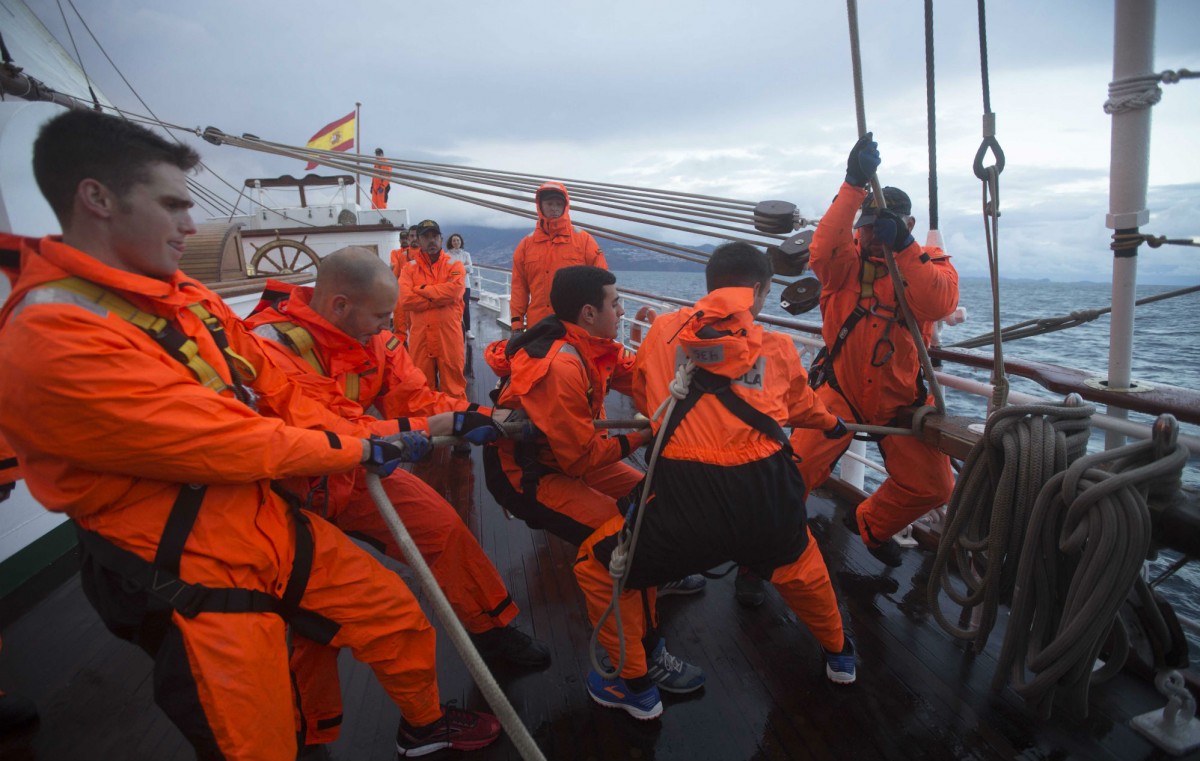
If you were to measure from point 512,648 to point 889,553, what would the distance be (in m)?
1.86

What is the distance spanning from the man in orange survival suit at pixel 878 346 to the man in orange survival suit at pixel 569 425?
107 centimetres

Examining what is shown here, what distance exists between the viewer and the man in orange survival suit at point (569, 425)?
2229 millimetres

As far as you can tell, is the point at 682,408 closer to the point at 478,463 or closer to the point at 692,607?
the point at 692,607

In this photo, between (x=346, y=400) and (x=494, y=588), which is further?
(x=494, y=588)

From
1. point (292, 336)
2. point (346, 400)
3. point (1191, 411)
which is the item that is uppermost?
point (292, 336)

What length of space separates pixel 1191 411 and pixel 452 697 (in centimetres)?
258

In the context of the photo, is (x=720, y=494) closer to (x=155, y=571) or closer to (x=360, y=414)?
(x=360, y=414)

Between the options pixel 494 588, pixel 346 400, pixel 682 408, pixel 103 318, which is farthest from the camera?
pixel 494 588

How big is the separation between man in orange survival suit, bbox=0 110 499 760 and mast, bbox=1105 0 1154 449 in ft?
8.18

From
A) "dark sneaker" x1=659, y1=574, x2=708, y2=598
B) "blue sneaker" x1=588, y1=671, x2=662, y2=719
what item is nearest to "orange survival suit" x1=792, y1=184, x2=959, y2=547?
"dark sneaker" x1=659, y1=574, x2=708, y2=598

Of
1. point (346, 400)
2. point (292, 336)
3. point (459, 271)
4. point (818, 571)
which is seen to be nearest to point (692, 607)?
point (818, 571)

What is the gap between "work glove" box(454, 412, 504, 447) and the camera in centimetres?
216

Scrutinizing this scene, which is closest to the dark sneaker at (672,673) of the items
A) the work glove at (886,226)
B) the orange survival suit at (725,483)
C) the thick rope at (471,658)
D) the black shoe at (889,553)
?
the orange survival suit at (725,483)

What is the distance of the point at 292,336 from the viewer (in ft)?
6.55
